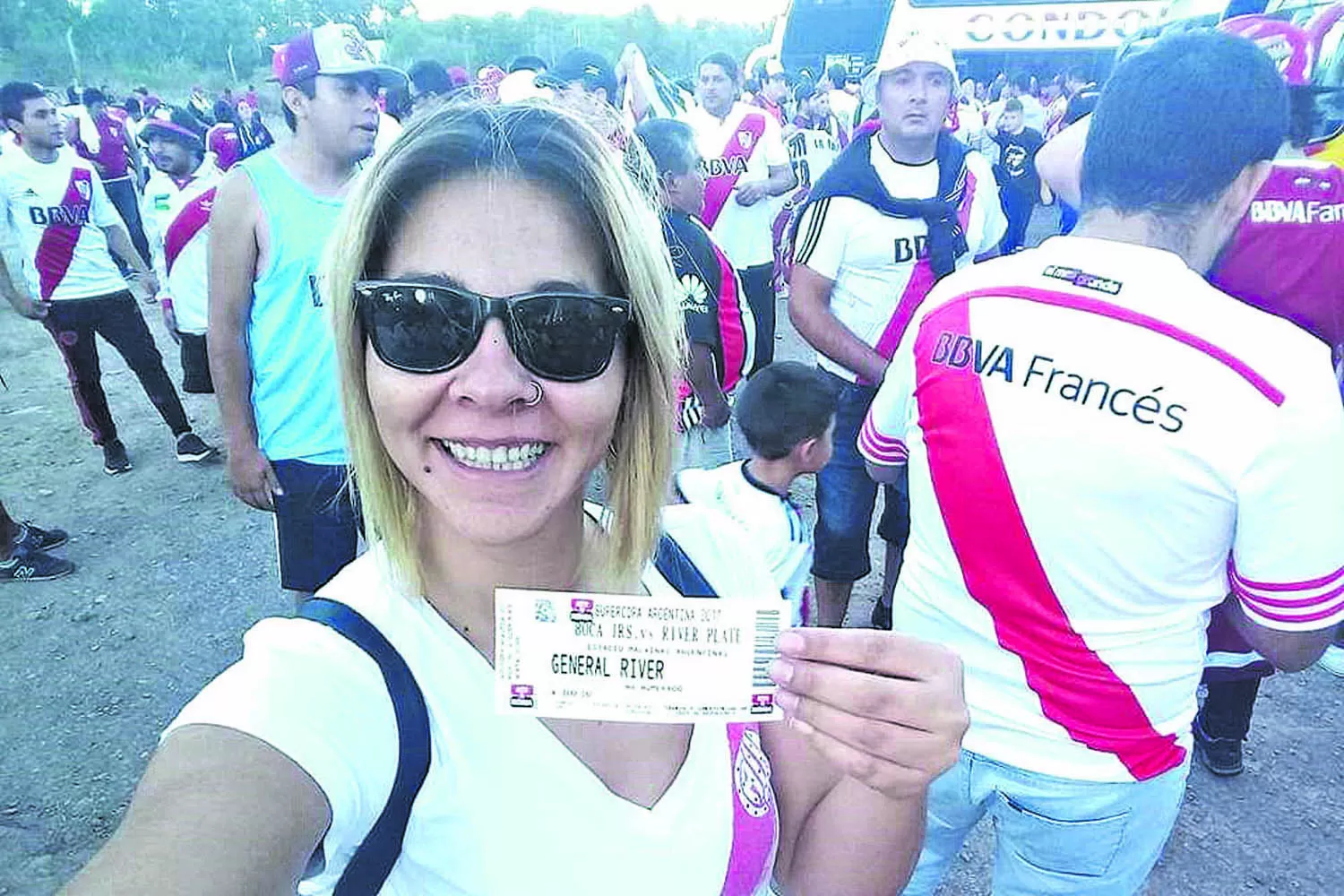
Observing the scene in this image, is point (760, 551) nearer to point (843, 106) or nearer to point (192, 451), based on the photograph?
point (192, 451)

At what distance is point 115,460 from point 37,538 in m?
1.16

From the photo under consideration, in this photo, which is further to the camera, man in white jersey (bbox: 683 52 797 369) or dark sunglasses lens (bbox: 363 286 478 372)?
man in white jersey (bbox: 683 52 797 369)

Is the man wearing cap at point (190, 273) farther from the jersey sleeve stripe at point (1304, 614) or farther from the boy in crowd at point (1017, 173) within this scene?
the boy in crowd at point (1017, 173)

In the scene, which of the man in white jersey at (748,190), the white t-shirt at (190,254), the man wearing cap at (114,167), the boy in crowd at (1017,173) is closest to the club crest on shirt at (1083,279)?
the man in white jersey at (748,190)

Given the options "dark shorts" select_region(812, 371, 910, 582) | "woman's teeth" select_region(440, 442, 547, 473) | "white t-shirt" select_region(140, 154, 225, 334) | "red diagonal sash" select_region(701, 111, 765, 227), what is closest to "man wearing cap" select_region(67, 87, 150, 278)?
"white t-shirt" select_region(140, 154, 225, 334)

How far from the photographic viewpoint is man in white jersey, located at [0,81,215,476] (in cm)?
537

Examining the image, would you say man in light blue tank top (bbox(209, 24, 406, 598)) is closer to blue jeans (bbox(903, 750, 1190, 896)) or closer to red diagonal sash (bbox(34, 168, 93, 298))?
blue jeans (bbox(903, 750, 1190, 896))

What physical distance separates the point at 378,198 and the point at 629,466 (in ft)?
1.71

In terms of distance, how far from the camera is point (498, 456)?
1125mm

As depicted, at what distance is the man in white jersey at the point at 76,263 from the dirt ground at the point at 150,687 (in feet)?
1.52

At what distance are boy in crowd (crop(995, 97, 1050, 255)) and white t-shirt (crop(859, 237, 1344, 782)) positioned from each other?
5504 mm

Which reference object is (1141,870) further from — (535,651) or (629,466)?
(535,651)

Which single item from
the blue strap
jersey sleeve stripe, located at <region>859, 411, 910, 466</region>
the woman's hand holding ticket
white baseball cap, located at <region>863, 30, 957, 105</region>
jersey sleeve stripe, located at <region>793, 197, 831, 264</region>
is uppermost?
white baseball cap, located at <region>863, 30, 957, 105</region>

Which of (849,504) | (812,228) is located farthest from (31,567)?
(812,228)
